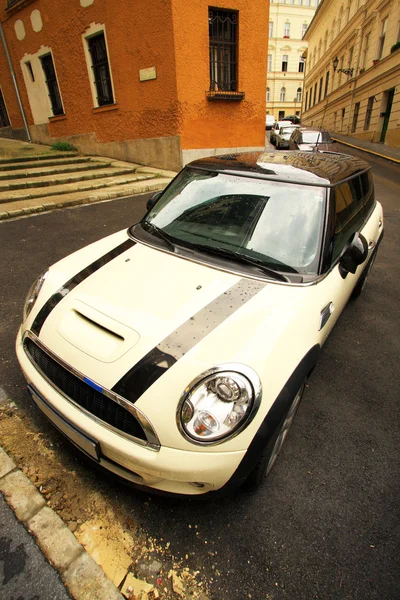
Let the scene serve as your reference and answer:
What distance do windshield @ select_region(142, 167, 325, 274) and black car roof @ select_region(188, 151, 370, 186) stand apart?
87 millimetres

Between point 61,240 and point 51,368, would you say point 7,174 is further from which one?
point 51,368

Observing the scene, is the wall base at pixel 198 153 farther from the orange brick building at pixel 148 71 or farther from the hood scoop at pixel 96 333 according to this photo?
the hood scoop at pixel 96 333

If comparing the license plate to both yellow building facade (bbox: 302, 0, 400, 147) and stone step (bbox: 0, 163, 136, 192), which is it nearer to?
stone step (bbox: 0, 163, 136, 192)

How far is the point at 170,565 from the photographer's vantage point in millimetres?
1505

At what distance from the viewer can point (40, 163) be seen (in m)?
9.55

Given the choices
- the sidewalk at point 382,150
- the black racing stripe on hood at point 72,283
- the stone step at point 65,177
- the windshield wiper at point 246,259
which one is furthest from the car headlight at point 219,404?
the sidewalk at point 382,150

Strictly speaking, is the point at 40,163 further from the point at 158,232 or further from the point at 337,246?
the point at 337,246

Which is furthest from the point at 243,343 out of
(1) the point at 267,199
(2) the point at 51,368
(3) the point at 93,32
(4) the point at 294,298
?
(3) the point at 93,32

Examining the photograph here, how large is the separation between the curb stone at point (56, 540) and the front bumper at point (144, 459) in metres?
0.35

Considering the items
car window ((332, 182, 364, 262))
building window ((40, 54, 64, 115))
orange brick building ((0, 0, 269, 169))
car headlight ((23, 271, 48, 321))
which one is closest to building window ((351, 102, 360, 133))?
orange brick building ((0, 0, 269, 169))

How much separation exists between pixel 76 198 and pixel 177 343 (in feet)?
21.4

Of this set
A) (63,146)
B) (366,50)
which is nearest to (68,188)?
(63,146)

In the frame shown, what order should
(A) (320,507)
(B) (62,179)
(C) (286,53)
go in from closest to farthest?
(A) (320,507) < (B) (62,179) < (C) (286,53)

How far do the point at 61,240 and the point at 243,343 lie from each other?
174 inches
